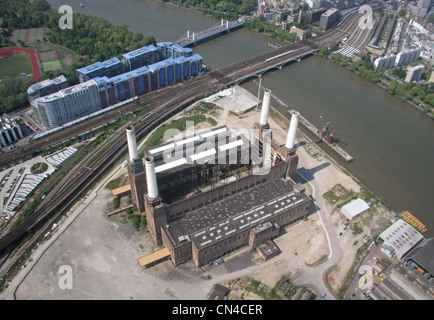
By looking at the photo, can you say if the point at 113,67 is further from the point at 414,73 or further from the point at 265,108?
the point at 414,73

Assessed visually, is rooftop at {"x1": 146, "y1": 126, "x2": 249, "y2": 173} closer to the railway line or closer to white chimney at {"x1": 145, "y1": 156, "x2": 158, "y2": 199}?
white chimney at {"x1": 145, "y1": 156, "x2": 158, "y2": 199}

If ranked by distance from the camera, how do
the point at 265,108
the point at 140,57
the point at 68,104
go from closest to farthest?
the point at 265,108
the point at 68,104
the point at 140,57

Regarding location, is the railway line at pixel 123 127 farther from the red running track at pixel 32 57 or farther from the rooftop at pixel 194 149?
the red running track at pixel 32 57

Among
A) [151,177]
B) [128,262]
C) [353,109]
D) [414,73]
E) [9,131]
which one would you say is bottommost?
[128,262]

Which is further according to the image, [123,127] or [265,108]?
[123,127]

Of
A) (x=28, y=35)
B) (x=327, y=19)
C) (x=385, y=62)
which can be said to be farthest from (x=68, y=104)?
(x=327, y=19)

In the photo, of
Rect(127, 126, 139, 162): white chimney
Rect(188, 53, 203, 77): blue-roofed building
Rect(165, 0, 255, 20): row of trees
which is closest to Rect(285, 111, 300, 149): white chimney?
Rect(127, 126, 139, 162): white chimney

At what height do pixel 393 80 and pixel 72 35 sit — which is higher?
pixel 72 35
